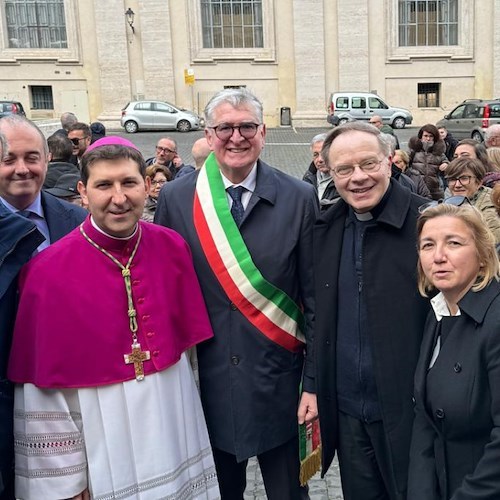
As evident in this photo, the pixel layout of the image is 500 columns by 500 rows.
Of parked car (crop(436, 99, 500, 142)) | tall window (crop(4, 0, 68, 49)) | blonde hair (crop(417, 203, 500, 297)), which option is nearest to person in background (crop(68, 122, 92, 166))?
blonde hair (crop(417, 203, 500, 297))

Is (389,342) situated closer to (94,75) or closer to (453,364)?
(453,364)

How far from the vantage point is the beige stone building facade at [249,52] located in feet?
96.7

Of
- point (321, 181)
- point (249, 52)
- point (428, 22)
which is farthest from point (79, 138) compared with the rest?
point (428, 22)

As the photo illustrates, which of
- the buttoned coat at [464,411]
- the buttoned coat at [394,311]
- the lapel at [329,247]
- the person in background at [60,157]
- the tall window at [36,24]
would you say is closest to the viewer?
the buttoned coat at [464,411]

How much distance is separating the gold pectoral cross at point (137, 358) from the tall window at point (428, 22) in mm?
30563

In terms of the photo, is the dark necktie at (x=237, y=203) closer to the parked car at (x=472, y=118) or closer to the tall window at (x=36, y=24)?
the parked car at (x=472, y=118)

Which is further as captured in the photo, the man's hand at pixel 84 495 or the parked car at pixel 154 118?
the parked car at pixel 154 118

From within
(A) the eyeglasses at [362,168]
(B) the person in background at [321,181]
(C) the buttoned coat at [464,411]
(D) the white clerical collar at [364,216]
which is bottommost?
(C) the buttoned coat at [464,411]

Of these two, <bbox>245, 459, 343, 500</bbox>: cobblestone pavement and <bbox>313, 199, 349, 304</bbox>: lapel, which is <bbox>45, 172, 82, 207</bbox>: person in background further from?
<bbox>313, 199, 349, 304</bbox>: lapel

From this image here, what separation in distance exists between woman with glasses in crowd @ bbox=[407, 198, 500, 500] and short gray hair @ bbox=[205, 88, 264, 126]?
35.6 inches

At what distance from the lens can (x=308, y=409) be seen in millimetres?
3176

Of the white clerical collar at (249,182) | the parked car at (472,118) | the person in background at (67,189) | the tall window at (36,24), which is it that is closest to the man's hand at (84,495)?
the white clerical collar at (249,182)

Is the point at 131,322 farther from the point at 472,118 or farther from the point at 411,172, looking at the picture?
the point at 472,118

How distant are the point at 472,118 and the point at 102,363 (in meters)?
20.9
